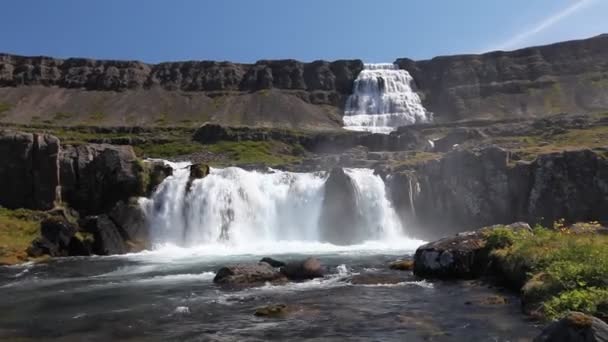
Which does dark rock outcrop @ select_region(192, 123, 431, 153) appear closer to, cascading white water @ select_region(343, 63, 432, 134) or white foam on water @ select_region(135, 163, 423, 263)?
cascading white water @ select_region(343, 63, 432, 134)

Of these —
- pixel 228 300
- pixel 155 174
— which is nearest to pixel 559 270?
pixel 228 300

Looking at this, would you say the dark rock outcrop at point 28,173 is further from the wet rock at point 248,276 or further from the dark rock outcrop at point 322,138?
the dark rock outcrop at point 322,138

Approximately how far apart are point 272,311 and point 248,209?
44.5 m

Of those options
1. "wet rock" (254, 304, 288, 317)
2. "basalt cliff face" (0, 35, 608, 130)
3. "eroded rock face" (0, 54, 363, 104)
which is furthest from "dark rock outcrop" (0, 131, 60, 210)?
"eroded rock face" (0, 54, 363, 104)

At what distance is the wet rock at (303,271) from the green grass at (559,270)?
11.6 meters

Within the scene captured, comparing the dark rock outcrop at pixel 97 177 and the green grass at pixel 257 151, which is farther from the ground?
the green grass at pixel 257 151

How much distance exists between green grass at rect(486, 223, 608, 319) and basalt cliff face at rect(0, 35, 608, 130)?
414ft

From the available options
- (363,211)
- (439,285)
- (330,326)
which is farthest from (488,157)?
(330,326)

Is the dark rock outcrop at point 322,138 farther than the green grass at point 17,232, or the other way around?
the dark rock outcrop at point 322,138

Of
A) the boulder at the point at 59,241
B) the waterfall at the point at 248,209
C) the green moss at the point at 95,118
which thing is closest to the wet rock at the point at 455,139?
the waterfall at the point at 248,209

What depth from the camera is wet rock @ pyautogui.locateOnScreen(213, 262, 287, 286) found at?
33.8 meters

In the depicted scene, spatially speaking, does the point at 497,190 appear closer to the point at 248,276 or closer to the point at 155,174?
the point at 155,174

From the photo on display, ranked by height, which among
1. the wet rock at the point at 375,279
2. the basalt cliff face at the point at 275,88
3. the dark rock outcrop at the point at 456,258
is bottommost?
the wet rock at the point at 375,279

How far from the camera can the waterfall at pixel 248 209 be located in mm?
65812
